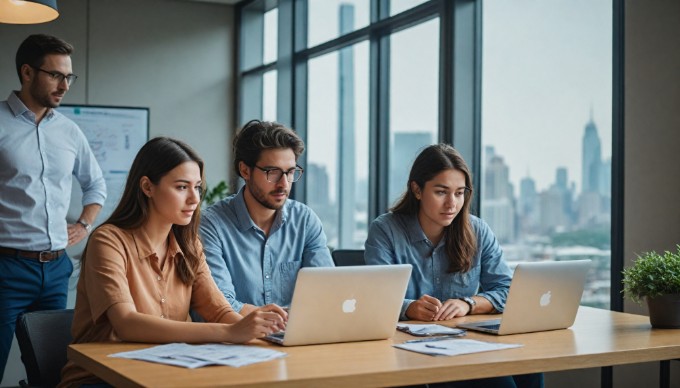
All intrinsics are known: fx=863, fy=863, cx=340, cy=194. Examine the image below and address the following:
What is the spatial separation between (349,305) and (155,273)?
57cm

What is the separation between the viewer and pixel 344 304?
2.22 metres

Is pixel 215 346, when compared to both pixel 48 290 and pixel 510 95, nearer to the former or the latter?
pixel 48 290

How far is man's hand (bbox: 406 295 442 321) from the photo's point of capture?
2.73m

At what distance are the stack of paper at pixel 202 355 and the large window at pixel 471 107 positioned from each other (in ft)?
6.47

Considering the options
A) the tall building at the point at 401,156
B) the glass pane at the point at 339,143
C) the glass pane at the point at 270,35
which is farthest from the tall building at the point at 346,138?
the glass pane at the point at 270,35

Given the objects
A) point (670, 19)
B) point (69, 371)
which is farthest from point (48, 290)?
point (670, 19)

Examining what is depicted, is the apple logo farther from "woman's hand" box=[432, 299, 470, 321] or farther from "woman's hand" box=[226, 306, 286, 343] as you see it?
"woman's hand" box=[432, 299, 470, 321]

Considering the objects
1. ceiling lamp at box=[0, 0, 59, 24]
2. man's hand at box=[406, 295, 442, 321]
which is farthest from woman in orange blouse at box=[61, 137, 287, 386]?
ceiling lamp at box=[0, 0, 59, 24]

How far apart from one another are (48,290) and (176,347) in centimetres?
138

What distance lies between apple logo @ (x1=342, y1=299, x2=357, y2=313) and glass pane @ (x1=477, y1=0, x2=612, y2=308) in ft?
5.51

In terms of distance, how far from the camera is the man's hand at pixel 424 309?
2727 millimetres

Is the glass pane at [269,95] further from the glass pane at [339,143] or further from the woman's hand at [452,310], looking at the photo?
the woman's hand at [452,310]

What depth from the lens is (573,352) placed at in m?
2.17

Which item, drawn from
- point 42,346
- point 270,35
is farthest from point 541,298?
point 270,35
